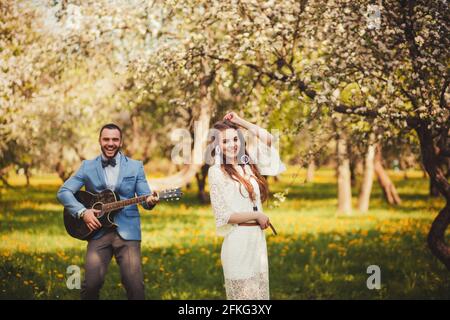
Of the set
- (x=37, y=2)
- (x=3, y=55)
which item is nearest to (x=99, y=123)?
(x=37, y=2)

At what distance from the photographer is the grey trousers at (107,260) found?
6.69 m

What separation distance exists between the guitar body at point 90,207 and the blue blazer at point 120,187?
0.06 meters

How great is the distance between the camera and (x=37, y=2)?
12594 millimetres

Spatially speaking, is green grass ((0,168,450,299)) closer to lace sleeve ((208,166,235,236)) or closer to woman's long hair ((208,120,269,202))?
woman's long hair ((208,120,269,202))

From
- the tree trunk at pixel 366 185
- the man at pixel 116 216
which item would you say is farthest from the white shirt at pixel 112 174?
the tree trunk at pixel 366 185

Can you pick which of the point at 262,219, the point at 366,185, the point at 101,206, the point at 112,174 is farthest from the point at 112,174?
the point at 366,185

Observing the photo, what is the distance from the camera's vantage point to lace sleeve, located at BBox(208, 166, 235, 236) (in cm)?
601

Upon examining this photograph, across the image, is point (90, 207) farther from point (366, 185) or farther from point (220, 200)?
point (366, 185)

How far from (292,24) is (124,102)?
38.4 feet

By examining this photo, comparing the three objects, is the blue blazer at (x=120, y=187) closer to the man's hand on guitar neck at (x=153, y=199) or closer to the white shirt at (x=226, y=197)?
the man's hand on guitar neck at (x=153, y=199)

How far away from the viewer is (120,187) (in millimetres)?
6770

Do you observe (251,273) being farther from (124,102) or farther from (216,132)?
(124,102)

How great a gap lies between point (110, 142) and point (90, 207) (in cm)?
76

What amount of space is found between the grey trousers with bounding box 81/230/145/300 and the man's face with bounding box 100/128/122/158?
0.86 m
